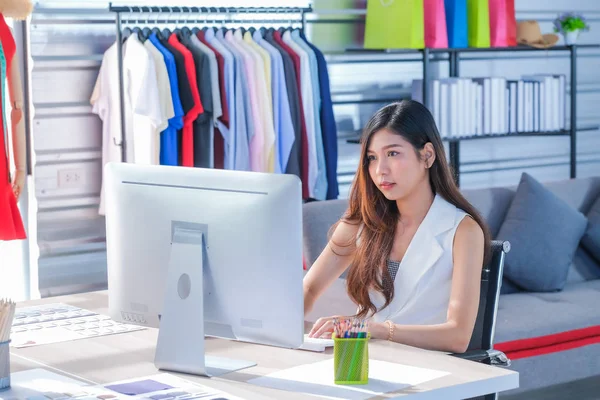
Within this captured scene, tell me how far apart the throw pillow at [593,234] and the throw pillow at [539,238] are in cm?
10

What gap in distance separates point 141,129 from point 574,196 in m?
2.09

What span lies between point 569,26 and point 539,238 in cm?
215

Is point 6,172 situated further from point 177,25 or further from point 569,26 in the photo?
point 569,26

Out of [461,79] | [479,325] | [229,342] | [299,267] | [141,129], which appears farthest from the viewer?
[461,79]

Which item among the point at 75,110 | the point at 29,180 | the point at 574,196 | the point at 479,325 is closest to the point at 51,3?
the point at 75,110

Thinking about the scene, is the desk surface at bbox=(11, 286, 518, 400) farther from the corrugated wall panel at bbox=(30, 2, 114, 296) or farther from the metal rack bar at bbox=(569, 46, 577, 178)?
the metal rack bar at bbox=(569, 46, 577, 178)

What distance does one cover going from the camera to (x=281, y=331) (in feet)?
7.02

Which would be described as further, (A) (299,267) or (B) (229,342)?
(B) (229,342)

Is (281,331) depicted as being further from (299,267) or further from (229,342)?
(229,342)

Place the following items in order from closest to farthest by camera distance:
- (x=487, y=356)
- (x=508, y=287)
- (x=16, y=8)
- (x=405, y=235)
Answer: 1. (x=487, y=356)
2. (x=405, y=235)
3. (x=16, y=8)
4. (x=508, y=287)

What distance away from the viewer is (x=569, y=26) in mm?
6137

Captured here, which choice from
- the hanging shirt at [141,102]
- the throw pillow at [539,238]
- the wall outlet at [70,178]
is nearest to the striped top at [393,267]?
the throw pillow at [539,238]

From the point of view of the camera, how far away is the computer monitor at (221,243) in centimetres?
210

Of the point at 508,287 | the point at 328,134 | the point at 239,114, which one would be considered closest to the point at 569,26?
the point at 328,134
